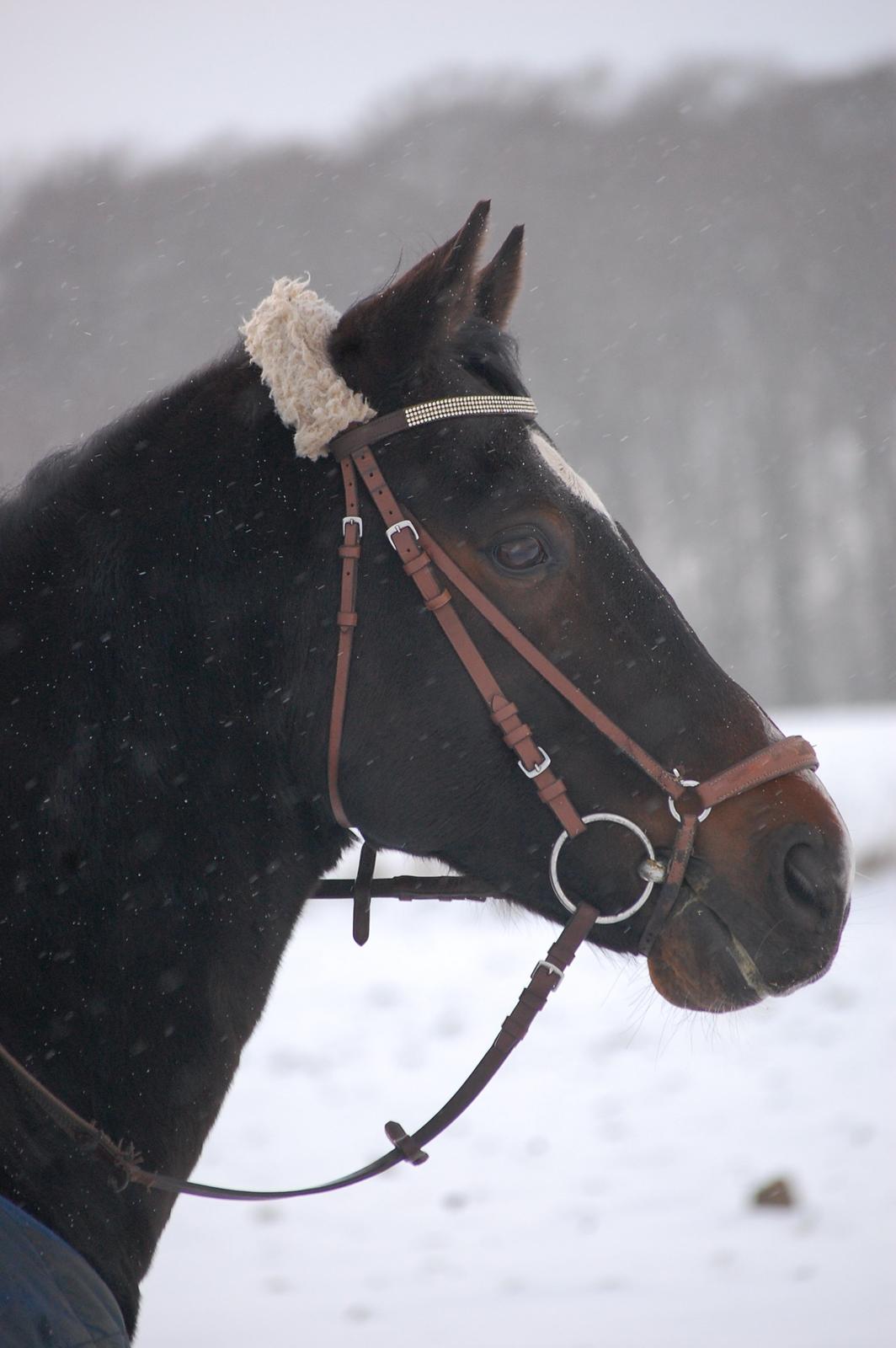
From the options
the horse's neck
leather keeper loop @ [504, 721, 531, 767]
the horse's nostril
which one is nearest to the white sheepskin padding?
the horse's neck

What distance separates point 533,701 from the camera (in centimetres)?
192

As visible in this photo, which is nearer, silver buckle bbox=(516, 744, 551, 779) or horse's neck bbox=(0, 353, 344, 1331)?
horse's neck bbox=(0, 353, 344, 1331)

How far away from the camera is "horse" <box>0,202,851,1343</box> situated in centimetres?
181

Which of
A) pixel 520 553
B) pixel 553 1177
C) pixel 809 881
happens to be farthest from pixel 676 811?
pixel 553 1177

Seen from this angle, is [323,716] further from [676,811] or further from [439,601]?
[676,811]

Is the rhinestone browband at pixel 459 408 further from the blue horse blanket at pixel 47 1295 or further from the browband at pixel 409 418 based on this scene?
the blue horse blanket at pixel 47 1295

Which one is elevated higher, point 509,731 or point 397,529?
point 397,529

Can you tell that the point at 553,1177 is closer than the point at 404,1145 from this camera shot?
No

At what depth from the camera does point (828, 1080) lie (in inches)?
211

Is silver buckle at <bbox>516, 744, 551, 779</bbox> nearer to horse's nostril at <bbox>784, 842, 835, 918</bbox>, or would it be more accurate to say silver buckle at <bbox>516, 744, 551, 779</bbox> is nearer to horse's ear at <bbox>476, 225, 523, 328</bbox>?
horse's nostril at <bbox>784, 842, 835, 918</bbox>

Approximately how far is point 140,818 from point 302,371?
85 centimetres

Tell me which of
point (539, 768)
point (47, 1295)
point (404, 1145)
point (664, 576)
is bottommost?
point (47, 1295)

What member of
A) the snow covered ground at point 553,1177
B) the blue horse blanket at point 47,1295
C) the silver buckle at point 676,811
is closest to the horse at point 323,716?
the silver buckle at point 676,811

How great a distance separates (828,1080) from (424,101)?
13.0 metres
